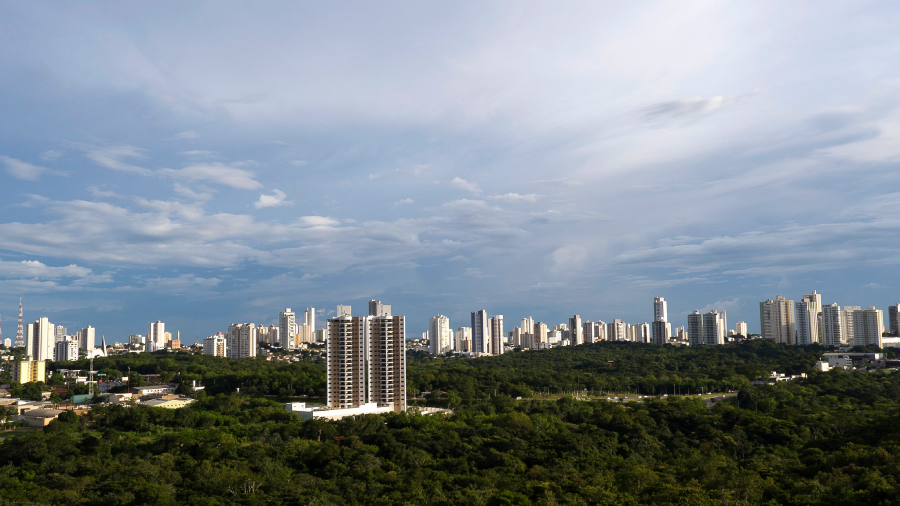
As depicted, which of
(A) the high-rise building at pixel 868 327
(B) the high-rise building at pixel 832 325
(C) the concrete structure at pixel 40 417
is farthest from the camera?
(B) the high-rise building at pixel 832 325

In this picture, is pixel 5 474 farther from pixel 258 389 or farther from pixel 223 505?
pixel 258 389

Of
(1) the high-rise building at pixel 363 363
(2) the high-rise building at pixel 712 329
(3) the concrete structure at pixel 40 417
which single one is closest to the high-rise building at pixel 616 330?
(2) the high-rise building at pixel 712 329

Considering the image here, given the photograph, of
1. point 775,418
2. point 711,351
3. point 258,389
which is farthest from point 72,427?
point 711,351

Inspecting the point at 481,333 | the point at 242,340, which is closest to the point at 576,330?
the point at 481,333

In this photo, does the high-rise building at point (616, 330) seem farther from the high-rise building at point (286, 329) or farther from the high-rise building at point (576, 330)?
the high-rise building at point (286, 329)

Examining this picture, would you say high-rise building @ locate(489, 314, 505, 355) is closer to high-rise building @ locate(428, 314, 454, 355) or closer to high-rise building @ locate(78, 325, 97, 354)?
high-rise building @ locate(428, 314, 454, 355)
